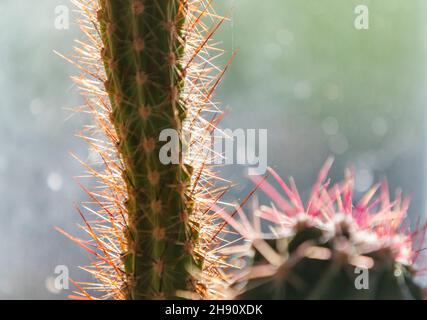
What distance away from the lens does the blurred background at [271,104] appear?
1.57 meters

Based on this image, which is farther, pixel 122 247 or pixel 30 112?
pixel 30 112

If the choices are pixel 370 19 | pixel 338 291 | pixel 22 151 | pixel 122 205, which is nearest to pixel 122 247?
pixel 122 205

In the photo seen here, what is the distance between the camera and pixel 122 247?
673mm

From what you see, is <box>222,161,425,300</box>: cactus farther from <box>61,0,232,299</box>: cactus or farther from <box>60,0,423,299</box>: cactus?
<box>61,0,232,299</box>: cactus

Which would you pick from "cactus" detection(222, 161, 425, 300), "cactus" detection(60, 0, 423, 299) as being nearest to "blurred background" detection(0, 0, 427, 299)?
"cactus" detection(60, 0, 423, 299)

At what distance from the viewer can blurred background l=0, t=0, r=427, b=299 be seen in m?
1.57

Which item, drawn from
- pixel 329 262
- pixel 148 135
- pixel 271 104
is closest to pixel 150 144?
pixel 148 135

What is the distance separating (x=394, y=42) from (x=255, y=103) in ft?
1.54

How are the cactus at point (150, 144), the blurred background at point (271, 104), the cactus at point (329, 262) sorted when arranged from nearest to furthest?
the cactus at point (329, 262)
the cactus at point (150, 144)
the blurred background at point (271, 104)

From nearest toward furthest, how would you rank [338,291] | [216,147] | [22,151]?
[338,291] < [216,147] < [22,151]

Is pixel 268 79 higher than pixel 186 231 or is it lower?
higher

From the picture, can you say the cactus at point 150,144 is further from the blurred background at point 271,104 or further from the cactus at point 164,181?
the blurred background at point 271,104

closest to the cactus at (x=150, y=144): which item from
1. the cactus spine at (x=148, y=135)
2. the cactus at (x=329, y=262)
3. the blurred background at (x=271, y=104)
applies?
the cactus spine at (x=148, y=135)

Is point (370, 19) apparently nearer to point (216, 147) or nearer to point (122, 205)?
point (216, 147)
